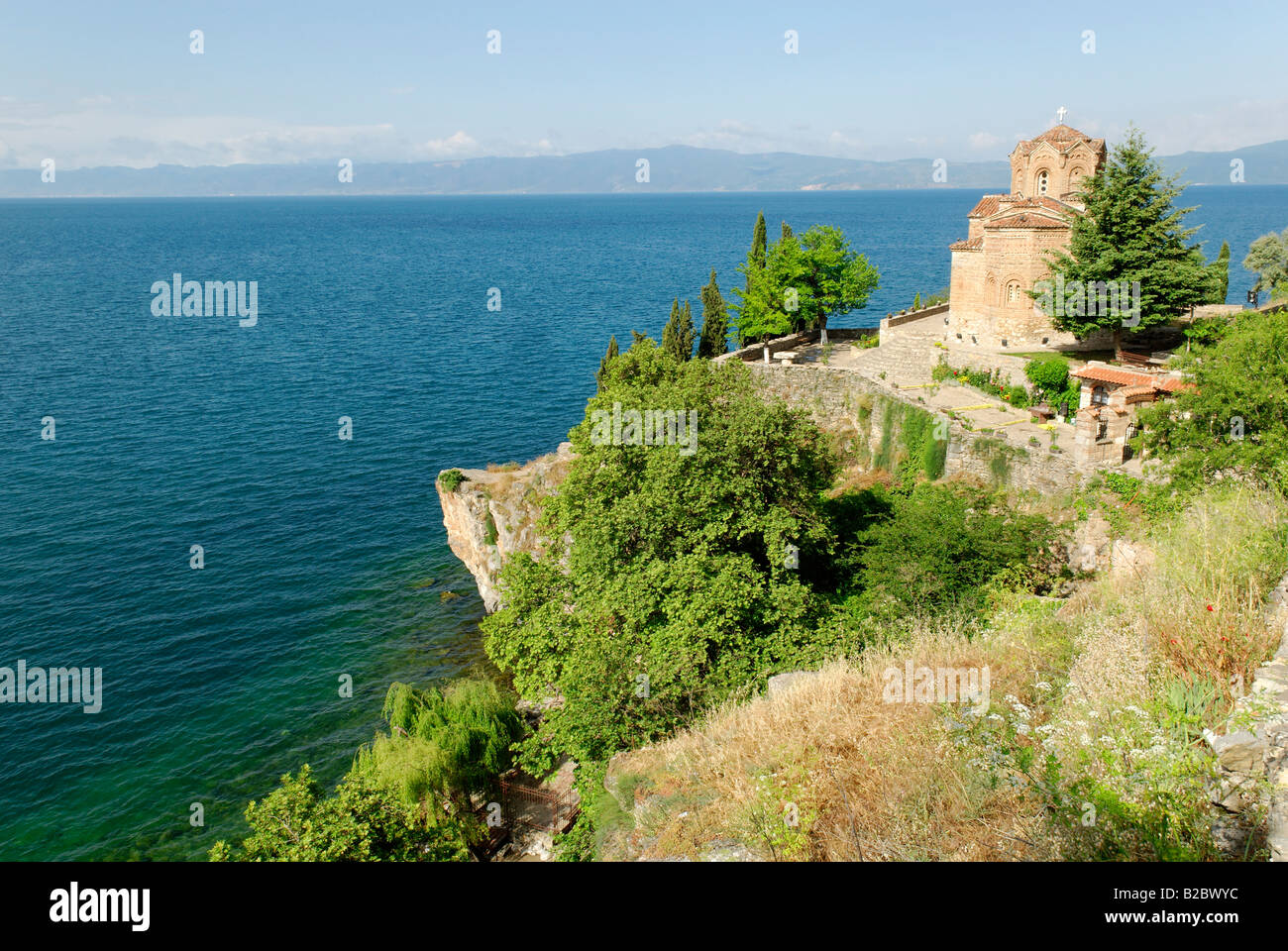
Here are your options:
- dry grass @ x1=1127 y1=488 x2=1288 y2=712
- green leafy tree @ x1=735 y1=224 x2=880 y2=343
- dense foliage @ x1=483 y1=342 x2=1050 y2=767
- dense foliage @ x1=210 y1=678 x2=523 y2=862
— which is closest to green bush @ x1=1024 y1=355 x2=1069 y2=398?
dense foliage @ x1=483 y1=342 x2=1050 y2=767

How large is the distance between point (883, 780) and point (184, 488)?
44296 millimetres

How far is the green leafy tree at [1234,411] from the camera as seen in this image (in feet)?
67.8

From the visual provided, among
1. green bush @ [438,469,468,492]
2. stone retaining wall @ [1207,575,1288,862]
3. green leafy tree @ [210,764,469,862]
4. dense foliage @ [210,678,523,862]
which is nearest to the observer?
stone retaining wall @ [1207,575,1288,862]

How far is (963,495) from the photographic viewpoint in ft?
86.8

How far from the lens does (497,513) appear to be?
3669cm

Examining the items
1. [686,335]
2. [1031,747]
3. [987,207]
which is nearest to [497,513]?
[686,335]

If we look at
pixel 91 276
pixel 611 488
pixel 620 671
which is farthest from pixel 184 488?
pixel 91 276

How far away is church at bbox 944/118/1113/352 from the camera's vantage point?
37156 millimetres

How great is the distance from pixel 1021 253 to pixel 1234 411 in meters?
18.0

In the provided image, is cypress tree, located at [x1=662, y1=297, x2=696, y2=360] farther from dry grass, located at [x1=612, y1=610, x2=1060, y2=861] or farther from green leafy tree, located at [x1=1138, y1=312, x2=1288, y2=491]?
dry grass, located at [x1=612, y1=610, x2=1060, y2=861]

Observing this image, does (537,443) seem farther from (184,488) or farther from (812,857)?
(812,857)

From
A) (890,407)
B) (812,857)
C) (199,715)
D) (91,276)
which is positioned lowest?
(199,715)

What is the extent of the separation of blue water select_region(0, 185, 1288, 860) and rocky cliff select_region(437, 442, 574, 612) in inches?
80.8

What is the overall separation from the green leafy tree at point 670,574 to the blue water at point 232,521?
1014 cm
